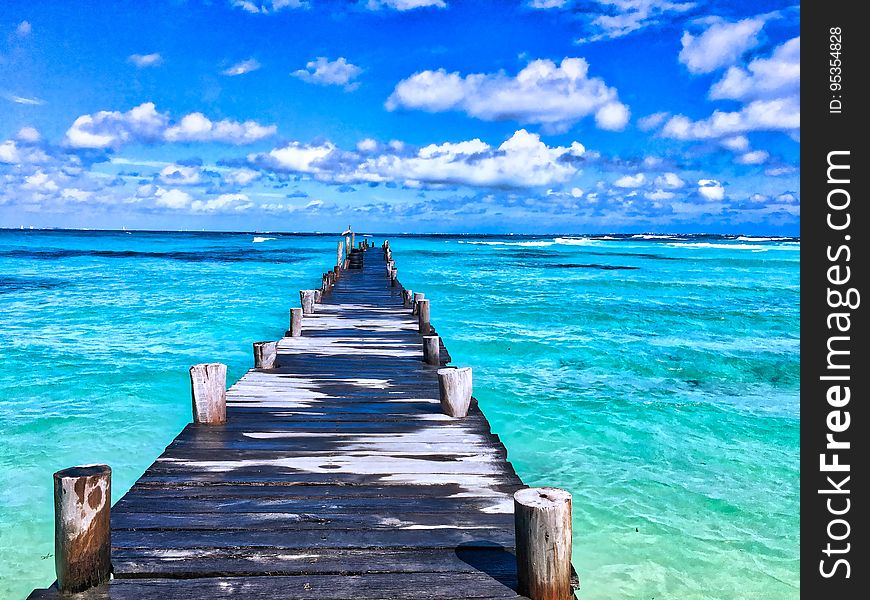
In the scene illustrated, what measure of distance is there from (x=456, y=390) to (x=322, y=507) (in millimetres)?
2477

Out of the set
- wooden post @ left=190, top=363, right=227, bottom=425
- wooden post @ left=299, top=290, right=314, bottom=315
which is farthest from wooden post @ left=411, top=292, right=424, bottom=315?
wooden post @ left=190, top=363, right=227, bottom=425

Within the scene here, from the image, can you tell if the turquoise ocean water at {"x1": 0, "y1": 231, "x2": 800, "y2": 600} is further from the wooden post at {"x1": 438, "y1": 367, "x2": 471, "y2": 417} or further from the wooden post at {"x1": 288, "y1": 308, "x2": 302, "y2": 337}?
the wooden post at {"x1": 288, "y1": 308, "x2": 302, "y2": 337}

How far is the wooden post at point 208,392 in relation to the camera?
19.0ft

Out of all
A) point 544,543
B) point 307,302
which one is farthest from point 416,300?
point 544,543

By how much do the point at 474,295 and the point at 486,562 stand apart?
2673cm

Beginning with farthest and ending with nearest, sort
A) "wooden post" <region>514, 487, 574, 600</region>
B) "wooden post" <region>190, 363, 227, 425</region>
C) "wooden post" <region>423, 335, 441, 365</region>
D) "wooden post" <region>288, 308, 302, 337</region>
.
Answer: "wooden post" <region>288, 308, 302, 337</region>
"wooden post" <region>423, 335, 441, 365</region>
"wooden post" <region>190, 363, 227, 425</region>
"wooden post" <region>514, 487, 574, 600</region>

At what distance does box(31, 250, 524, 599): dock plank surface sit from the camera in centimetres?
332

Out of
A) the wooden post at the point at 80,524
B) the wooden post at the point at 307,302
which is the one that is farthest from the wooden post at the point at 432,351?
the wooden post at the point at 80,524

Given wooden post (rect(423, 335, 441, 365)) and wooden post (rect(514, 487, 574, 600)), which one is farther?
wooden post (rect(423, 335, 441, 365))

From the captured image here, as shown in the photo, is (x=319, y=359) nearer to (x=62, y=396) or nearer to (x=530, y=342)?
(x=62, y=396)

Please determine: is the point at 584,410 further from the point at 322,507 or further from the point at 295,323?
the point at 322,507

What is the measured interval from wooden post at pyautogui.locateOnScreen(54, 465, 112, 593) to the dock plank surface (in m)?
0.12

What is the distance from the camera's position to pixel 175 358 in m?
15.6
